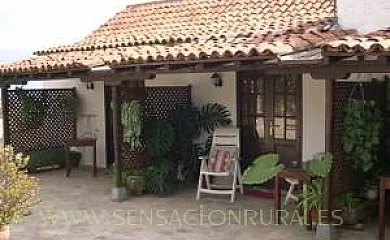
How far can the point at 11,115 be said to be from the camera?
11922mm

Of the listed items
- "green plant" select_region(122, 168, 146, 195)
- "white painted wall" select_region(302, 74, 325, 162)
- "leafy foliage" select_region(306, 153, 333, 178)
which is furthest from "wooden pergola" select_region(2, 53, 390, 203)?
"white painted wall" select_region(302, 74, 325, 162)

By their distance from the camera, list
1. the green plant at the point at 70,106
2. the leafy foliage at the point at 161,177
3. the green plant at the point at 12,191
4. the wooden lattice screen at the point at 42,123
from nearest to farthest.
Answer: the green plant at the point at 12,191 < the leafy foliage at the point at 161,177 < the wooden lattice screen at the point at 42,123 < the green plant at the point at 70,106

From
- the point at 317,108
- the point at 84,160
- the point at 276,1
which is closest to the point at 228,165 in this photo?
the point at 317,108

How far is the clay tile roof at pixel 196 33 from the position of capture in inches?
284

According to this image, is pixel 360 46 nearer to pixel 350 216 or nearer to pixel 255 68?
pixel 255 68

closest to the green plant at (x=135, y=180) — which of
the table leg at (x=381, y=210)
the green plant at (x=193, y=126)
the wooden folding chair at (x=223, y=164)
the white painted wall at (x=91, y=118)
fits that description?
the green plant at (x=193, y=126)

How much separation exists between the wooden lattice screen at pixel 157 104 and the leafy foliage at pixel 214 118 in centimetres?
62

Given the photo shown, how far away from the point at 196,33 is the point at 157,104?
5.72ft

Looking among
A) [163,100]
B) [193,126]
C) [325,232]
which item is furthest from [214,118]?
[325,232]

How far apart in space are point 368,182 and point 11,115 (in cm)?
840

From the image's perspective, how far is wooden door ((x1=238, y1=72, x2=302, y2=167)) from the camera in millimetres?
9352

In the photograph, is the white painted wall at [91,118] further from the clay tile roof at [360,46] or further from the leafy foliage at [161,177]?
the clay tile roof at [360,46]

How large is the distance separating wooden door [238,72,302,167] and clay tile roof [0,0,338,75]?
109cm

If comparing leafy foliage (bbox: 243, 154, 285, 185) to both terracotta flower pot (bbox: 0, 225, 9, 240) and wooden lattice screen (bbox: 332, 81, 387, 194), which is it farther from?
terracotta flower pot (bbox: 0, 225, 9, 240)
